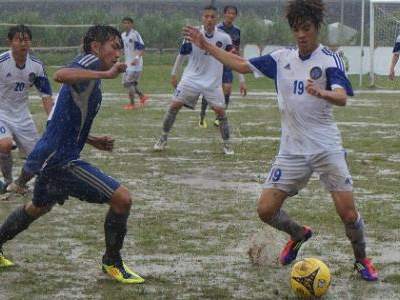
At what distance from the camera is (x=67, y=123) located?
6.98 meters

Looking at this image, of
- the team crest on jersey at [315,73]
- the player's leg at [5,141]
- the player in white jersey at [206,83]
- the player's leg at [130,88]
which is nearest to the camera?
the team crest on jersey at [315,73]

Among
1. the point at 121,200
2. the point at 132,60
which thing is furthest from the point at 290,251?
the point at 132,60

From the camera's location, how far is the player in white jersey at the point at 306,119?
687 cm

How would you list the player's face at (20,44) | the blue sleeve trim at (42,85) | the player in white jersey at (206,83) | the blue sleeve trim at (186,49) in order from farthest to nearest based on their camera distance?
the blue sleeve trim at (186,49) < the player in white jersey at (206,83) < the blue sleeve trim at (42,85) < the player's face at (20,44)

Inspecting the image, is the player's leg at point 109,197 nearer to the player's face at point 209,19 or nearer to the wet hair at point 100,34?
the wet hair at point 100,34

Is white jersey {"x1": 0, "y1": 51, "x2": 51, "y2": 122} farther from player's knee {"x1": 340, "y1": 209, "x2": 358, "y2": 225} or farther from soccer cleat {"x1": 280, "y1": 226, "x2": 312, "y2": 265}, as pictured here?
player's knee {"x1": 340, "y1": 209, "x2": 358, "y2": 225}

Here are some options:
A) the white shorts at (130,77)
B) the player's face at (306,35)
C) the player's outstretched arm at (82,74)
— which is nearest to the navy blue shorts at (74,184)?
the player's outstretched arm at (82,74)

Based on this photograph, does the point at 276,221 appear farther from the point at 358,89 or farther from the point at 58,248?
the point at 358,89

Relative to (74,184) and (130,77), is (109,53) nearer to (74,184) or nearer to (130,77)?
(74,184)

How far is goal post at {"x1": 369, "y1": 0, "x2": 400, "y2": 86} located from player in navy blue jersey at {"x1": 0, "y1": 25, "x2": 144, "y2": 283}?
25453 mm

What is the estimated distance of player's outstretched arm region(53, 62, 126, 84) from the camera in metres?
6.65

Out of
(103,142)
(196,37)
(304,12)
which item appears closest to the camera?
(304,12)

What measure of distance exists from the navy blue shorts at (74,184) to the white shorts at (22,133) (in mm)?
3478

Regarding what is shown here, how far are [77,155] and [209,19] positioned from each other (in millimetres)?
7229
